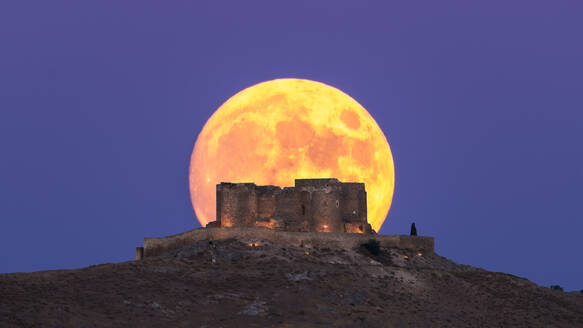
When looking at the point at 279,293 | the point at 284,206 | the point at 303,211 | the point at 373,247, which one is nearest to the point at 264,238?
the point at 284,206

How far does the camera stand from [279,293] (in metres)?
60.3

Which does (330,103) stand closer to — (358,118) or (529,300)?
(358,118)

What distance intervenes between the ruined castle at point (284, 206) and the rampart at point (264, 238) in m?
3.57

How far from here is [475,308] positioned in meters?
66.0

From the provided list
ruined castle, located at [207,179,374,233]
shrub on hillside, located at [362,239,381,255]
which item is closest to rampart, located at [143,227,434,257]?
→ shrub on hillside, located at [362,239,381,255]

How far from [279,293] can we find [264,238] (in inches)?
483

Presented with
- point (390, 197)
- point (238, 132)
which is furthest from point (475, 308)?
point (238, 132)

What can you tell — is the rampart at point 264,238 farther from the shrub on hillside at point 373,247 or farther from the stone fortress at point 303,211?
the shrub on hillside at point 373,247

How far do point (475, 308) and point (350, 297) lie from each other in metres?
10.7

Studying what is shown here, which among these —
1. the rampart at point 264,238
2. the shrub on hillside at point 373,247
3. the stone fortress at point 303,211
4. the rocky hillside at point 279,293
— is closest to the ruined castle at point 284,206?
the stone fortress at point 303,211

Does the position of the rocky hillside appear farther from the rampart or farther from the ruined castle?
the ruined castle

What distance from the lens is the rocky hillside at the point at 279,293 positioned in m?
54.1

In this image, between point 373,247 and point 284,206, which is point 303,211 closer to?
point 284,206

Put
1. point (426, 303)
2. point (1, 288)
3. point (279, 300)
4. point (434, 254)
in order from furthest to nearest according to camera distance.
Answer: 1. point (434, 254)
2. point (426, 303)
3. point (279, 300)
4. point (1, 288)
